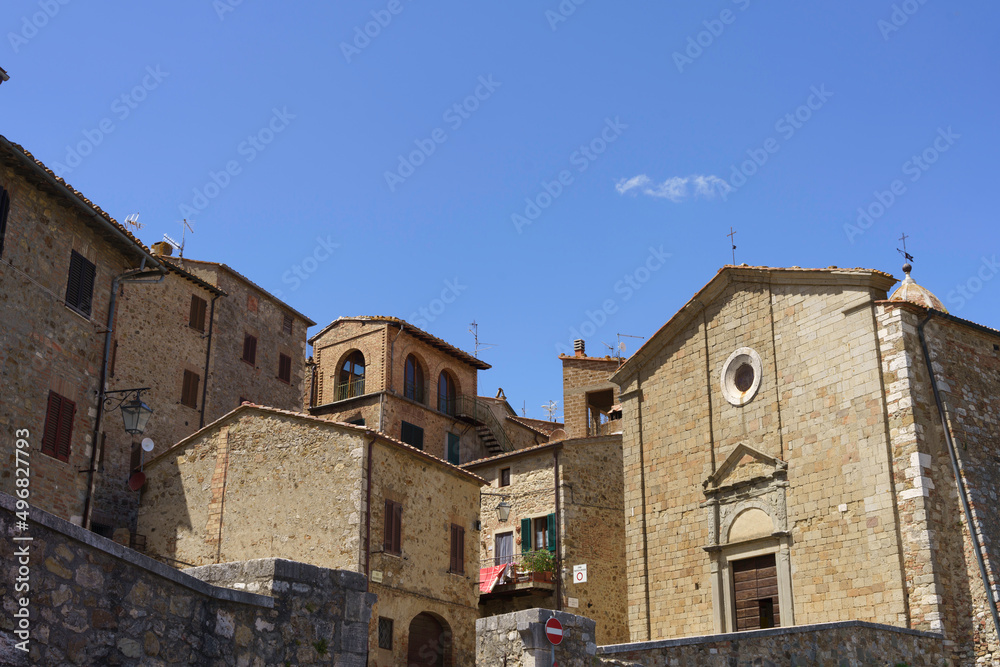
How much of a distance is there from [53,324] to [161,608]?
1157 centimetres

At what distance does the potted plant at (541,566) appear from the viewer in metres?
27.9

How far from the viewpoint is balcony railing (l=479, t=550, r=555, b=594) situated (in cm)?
2795

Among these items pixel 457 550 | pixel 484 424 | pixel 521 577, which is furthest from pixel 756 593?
pixel 484 424

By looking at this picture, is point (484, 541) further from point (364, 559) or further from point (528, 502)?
point (364, 559)

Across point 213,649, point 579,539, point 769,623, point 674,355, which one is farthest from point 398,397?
point 213,649

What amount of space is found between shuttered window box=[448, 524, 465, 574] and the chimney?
1388 centimetres

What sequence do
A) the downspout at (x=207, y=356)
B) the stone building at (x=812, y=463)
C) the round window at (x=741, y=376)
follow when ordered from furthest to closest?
the downspout at (x=207, y=356) → the round window at (x=741, y=376) → the stone building at (x=812, y=463)

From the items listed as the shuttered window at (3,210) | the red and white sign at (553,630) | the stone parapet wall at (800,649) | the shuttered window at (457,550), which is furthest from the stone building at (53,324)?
the stone parapet wall at (800,649)

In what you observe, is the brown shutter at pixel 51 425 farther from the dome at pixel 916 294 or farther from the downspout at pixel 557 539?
the dome at pixel 916 294

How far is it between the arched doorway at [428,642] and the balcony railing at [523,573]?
6234 millimetres

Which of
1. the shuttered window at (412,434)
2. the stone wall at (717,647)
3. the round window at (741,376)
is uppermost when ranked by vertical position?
the shuttered window at (412,434)

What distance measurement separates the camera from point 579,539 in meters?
28.9

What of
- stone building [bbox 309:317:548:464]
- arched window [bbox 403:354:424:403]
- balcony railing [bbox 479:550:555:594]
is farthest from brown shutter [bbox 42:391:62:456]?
arched window [bbox 403:354:424:403]

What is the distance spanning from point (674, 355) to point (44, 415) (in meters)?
14.1
